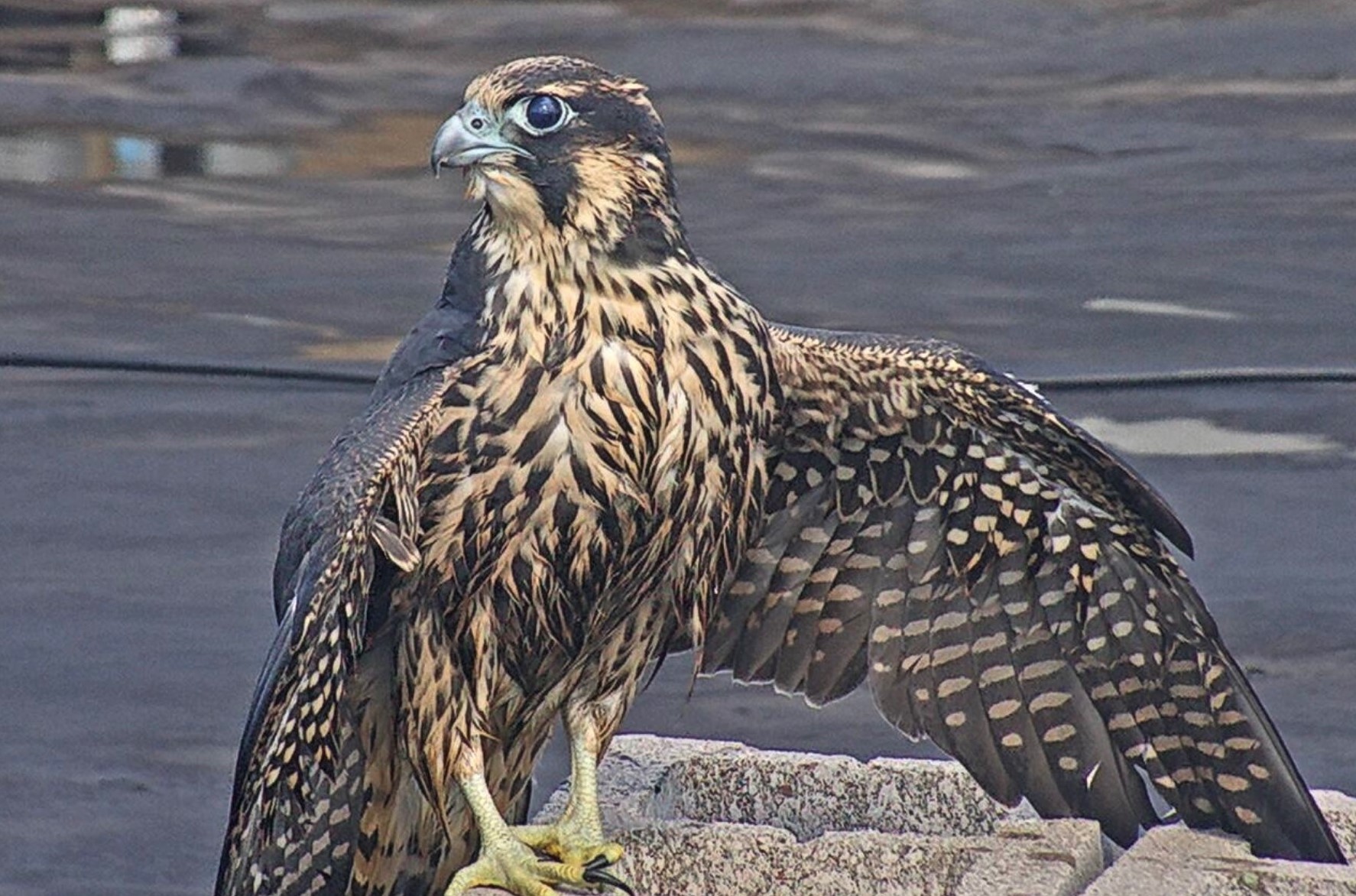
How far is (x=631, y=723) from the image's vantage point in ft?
22.4

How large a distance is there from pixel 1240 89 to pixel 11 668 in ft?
31.2

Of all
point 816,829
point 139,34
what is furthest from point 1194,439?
point 139,34

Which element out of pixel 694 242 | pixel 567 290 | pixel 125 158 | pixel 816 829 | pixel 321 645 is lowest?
pixel 125 158

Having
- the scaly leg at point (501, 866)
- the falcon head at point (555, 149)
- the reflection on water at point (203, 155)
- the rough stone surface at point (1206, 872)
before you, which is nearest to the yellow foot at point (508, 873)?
the scaly leg at point (501, 866)

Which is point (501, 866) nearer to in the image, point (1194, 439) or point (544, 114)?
point (544, 114)

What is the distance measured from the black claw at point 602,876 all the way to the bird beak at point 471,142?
1.23 meters

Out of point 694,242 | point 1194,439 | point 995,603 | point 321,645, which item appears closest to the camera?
point 321,645

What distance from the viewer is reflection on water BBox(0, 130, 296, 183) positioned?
1309cm

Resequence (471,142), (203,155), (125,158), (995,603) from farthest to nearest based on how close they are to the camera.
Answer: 1. (203,155)
2. (125,158)
3. (995,603)
4. (471,142)

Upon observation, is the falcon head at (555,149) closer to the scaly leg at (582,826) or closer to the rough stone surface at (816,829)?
the scaly leg at (582,826)

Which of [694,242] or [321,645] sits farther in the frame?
[694,242]

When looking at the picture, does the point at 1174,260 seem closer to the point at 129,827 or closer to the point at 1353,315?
the point at 1353,315

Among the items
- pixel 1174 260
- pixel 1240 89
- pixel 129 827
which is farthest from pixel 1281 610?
pixel 1240 89

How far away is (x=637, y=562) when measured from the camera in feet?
16.4
